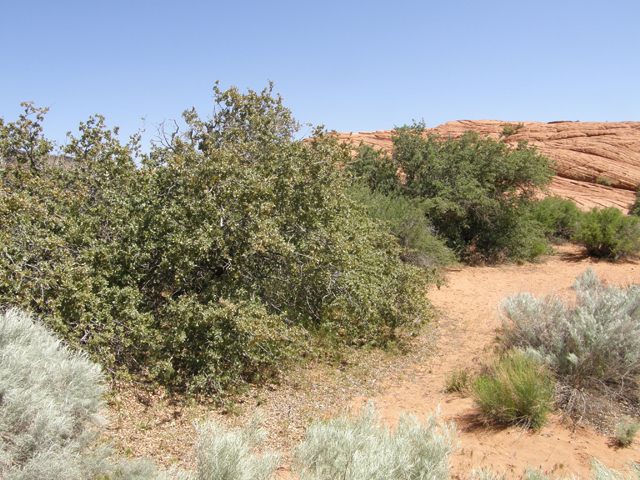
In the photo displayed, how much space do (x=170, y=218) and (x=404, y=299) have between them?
3949 millimetres

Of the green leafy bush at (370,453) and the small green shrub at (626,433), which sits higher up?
the green leafy bush at (370,453)

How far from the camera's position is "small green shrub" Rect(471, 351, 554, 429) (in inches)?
177

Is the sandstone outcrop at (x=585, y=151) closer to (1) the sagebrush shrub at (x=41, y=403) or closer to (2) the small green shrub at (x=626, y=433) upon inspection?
(2) the small green shrub at (x=626, y=433)

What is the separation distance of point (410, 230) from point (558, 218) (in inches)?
376

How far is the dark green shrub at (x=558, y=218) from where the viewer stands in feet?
56.3

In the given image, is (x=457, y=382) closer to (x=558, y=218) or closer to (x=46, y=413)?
(x=46, y=413)

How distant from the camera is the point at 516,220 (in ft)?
47.2

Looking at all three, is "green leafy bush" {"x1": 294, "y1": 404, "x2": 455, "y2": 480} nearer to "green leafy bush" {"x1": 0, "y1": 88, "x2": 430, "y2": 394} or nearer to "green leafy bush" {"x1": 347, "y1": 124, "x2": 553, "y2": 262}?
"green leafy bush" {"x1": 0, "y1": 88, "x2": 430, "y2": 394}

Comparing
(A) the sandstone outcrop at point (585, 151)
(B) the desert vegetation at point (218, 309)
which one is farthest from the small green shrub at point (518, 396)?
(A) the sandstone outcrop at point (585, 151)

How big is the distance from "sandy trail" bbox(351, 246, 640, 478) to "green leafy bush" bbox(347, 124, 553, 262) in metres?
3.31

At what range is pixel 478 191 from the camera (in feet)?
44.8

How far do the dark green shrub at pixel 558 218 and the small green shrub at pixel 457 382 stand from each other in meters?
13.1

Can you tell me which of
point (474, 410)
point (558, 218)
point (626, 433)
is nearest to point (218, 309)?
point (474, 410)

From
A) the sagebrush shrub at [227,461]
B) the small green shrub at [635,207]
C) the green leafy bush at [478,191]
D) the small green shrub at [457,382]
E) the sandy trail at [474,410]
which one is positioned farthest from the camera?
the small green shrub at [635,207]
